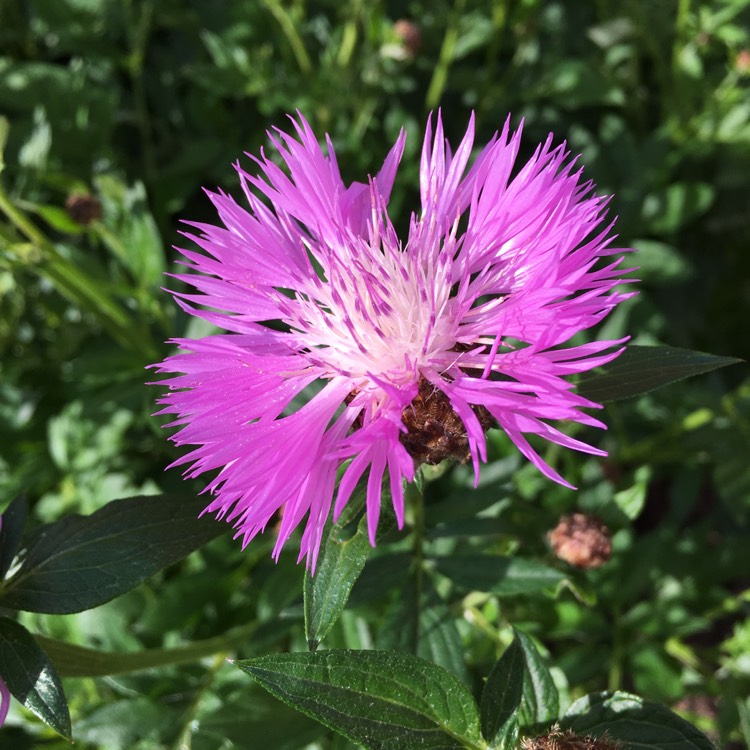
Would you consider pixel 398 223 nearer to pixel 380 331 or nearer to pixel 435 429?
pixel 380 331

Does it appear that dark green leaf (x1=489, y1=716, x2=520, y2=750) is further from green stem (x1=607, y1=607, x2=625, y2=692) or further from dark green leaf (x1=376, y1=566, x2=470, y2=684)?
green stem (x1=607, y1=607, x2=625, y2=692)

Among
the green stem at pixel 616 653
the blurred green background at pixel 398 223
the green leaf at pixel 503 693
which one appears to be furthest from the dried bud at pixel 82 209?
the green stem at pixel 616 653

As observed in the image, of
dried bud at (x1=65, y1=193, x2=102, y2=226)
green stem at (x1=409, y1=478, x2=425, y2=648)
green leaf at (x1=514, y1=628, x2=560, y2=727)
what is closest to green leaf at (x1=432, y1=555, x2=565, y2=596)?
green stem at (x1=409, y1=478, x2=425, y2=648)

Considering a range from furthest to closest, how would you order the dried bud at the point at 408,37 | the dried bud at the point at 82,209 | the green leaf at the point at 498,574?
1. the dried bud at the point at 408,37
2. the dried bud at the point at 82,209
3. the green leaf at the point at 498,574

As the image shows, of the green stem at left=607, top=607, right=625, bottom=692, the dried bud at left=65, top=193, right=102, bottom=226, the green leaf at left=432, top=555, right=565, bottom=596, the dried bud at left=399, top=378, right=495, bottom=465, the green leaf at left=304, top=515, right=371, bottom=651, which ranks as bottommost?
the green stem at left=607, top=607, right=625, bottom=692

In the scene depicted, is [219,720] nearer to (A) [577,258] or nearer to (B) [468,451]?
(B) [468,451]

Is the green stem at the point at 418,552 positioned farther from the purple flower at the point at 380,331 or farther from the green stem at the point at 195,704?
the green stem at the point at 195,704
